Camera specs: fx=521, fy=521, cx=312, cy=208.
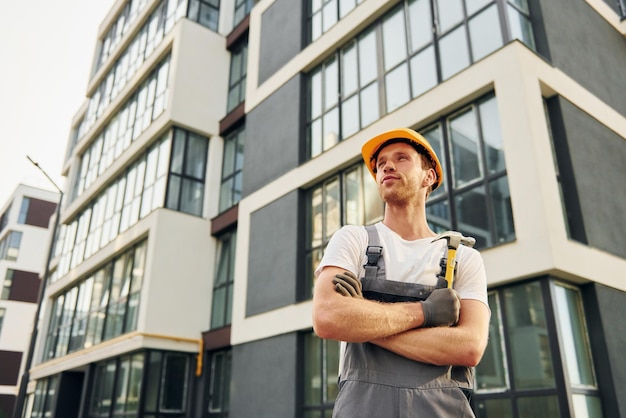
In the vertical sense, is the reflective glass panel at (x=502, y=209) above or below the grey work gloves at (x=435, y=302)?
above

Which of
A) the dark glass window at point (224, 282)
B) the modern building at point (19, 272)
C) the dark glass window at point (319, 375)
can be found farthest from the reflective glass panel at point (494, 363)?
the modern building at point (19, 272)

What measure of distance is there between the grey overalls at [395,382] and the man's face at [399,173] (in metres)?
0.43

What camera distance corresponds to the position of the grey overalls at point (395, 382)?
1919 mm

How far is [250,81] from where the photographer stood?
17188mm

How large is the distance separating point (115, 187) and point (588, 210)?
1725 cm

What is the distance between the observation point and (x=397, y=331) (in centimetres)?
200

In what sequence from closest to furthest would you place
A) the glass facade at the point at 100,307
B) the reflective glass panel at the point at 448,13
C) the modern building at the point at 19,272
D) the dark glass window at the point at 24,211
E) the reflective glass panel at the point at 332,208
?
the reflective glass panel at the point at 448,13
the reflective glass panel at the point at 332,208
the glass facade at the point at 100,307
the modern building at the point at 19,272
the dark glass window at the point at 24,211

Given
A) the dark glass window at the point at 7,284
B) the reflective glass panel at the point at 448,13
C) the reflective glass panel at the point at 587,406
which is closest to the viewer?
the reflective glass panel at the point at 587,406

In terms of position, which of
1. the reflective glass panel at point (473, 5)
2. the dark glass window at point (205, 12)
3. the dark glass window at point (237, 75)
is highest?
the dark glass window at point (205, 12)

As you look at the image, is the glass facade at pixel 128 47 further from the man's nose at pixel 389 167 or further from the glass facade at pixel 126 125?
the man's nose at pixel 389 167

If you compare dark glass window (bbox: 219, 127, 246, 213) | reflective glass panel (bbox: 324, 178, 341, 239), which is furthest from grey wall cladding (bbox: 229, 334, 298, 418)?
→ dark glass window (bbox: 219, 127, 246, 213)

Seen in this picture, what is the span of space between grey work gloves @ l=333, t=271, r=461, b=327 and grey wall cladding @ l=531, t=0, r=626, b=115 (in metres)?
9.47

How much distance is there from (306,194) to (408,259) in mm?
11667

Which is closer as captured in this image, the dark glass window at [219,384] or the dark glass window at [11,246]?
the dark glass window at [219,384]
